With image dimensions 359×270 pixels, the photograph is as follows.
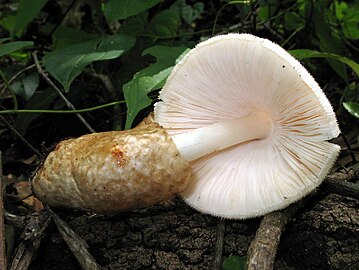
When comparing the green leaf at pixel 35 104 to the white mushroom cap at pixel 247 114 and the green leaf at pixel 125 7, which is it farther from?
the white mushroom cap at pixel 247 114

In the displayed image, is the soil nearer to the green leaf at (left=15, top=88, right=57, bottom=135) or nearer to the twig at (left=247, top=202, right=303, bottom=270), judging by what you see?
the twig at (left=247, top=202, right=303, bottom=270)

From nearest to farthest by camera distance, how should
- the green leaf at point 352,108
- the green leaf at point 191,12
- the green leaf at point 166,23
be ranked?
the green leaf at point 352,108
the green leaf at point 166,23
the green leaf at point 191,12

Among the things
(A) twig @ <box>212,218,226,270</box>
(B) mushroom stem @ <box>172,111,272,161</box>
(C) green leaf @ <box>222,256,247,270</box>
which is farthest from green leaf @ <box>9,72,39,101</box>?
(C) green leaf @ <box>222,256,247,270</box>

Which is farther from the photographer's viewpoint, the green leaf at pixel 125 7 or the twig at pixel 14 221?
the green leaf at pixel 125 7

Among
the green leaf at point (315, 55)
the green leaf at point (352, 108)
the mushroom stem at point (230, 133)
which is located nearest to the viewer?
the mushroom stem at point (230, 133)

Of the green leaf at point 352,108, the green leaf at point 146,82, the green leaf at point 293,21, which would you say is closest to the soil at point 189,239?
the green leaf at point 146,82

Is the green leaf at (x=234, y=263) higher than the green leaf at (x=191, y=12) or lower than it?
lower

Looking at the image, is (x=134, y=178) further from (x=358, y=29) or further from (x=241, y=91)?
(x=358, y=29)

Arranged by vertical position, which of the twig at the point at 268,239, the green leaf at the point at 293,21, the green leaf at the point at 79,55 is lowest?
the twig at the point at 268,239
